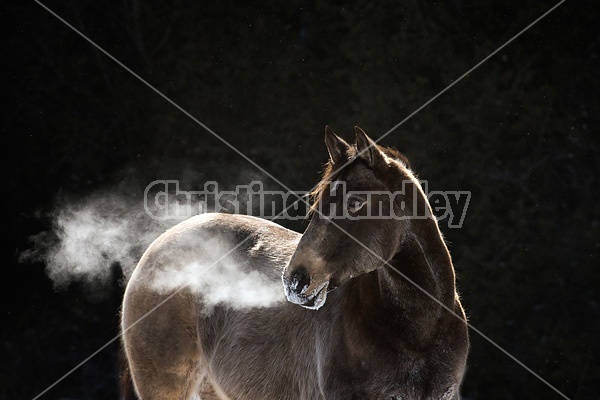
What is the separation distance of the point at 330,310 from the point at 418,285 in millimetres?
559

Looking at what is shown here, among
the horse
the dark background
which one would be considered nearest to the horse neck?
the horse

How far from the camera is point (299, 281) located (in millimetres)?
3289

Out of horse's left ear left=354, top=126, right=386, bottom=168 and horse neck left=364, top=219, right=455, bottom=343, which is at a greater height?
horse's left ear left=354, top=126, right=386, bottom=168

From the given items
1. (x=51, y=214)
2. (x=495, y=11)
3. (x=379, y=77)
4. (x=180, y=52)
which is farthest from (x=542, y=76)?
(x=51, y=214)

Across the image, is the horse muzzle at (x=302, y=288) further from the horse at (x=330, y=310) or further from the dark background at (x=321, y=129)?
the dark background at (x=321, y=129)

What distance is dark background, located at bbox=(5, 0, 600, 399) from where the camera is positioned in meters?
7.38

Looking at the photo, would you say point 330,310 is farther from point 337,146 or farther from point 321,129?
point 321,129

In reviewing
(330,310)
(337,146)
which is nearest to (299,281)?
(330,310)

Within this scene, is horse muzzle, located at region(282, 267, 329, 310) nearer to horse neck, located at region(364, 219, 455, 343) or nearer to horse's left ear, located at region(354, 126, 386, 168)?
horse neck, located at region(364, 219, 455, 343)

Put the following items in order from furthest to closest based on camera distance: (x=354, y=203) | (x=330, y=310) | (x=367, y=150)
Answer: (x=330, y=310)
(x=367, y=150)
(x=354, y=203)

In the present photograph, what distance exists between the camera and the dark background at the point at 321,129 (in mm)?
7375

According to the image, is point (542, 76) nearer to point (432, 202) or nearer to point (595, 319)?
point (432, 202)

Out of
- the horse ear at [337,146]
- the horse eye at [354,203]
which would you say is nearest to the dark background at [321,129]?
the horse ear at [337,146]

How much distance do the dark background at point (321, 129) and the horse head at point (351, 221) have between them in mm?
3896
